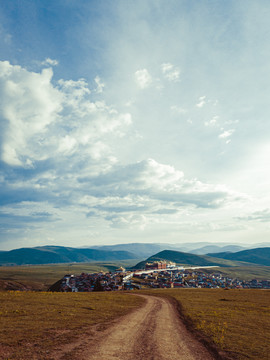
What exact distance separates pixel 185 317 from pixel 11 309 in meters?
25.1

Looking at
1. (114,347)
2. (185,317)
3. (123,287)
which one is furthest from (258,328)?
(123,287)

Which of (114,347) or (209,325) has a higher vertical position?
(114,347)

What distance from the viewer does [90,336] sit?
20328 mm

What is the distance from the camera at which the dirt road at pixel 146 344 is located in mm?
16500

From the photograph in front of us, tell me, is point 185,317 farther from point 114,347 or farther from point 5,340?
point 5,340

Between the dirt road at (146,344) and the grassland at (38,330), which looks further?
the dirt road at (146,344)

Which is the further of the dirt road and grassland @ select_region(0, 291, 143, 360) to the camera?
the dirt road

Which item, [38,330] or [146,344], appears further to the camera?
[38,330]

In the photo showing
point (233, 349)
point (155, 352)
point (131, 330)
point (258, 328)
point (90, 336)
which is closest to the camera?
point (155, 352)

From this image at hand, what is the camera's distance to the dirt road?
Answer: 54.1 ft

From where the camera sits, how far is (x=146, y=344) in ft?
62.8

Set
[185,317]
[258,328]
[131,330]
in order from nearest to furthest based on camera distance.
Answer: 1. [131,330]
2. [258,328]
3. [185,317]

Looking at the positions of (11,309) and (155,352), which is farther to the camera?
(11,309)

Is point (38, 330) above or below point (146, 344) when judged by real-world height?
above
